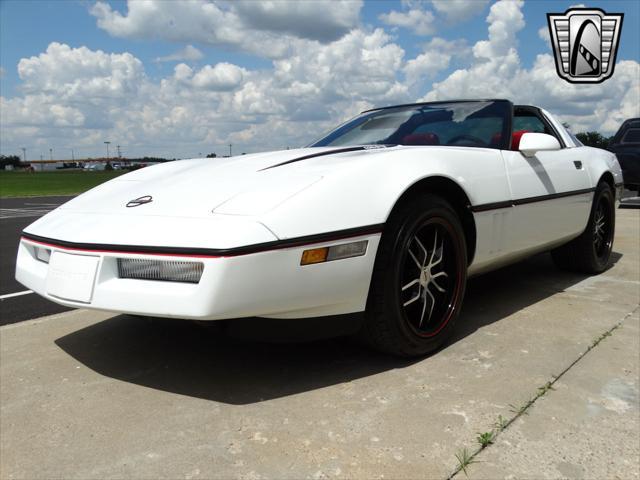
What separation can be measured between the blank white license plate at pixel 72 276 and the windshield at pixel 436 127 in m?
1.69

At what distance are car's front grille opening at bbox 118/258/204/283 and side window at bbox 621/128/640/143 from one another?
1026 cm

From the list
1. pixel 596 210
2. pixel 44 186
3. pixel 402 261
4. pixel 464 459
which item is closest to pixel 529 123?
pixel 596 210

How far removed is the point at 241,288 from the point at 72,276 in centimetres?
69

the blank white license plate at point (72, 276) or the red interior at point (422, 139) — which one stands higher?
the red interior at point (422, 139)

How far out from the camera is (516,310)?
3139 millimetres

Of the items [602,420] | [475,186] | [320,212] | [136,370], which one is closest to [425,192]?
[475,186]

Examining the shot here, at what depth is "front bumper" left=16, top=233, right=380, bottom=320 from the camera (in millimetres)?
1824

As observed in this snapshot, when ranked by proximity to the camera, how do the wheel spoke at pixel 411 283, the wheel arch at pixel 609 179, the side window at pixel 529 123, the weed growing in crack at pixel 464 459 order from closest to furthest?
the weed growing in crack at pixel 464 459 < the wheel spoke at pixel 411 283 < the side window at pixel 529 123 < the wheel arch at pixel 609 179

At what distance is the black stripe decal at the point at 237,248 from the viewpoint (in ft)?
5.97

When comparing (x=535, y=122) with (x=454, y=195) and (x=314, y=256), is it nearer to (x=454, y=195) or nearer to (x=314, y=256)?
(x=454, y=195)

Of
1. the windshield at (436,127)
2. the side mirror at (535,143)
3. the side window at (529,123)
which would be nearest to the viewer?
the side mirror at (535,143)

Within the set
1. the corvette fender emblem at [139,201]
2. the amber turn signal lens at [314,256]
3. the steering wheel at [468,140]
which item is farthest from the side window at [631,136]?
the corvette fender emblem at [139,201]

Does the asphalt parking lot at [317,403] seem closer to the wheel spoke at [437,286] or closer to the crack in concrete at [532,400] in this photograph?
the crack in concrete at [532,400]

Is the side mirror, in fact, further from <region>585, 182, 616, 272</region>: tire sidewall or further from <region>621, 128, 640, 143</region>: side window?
<region>621, 128, 640, 143</region>: side window
